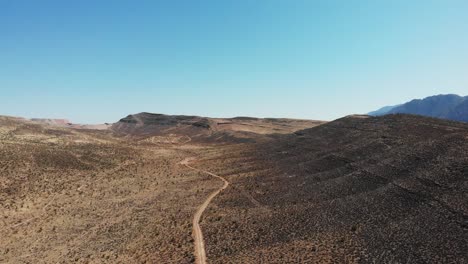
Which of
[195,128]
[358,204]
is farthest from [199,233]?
[195,128]

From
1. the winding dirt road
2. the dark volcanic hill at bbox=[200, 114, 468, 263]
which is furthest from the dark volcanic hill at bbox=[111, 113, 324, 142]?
the winding dirt road

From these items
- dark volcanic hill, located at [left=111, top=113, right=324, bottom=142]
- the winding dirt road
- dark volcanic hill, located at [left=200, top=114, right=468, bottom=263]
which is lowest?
the winding dirt road

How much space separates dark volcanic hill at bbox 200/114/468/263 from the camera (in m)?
26.7

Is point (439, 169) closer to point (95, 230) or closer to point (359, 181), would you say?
point (359, 181)

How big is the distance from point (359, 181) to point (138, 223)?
25863mm

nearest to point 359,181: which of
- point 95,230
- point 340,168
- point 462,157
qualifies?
point 340,168

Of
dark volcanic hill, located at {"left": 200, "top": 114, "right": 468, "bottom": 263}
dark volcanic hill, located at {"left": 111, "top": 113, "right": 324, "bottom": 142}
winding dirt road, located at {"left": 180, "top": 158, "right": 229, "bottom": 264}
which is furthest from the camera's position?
dark volcanic hill, located at {"left": 111, "top": 113, "right": 324, "bottom": 142}

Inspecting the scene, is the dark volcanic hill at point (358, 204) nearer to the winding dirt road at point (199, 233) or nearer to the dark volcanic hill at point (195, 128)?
the winding dirt road at point (199, 233)

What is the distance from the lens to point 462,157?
4141 centimetres

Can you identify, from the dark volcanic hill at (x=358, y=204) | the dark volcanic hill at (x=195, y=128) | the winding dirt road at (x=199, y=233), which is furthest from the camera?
the dark volcanic hill at (x=195, y=128)

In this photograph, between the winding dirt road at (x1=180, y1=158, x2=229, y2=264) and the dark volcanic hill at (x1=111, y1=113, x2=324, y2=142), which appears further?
the dark volcanic hill at (x1=111, y1=113, x2=324, y2=142)

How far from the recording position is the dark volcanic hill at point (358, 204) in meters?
26.7

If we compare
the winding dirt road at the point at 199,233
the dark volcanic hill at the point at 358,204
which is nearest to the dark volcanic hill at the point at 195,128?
the dark volcanic hill at the point at 358,204

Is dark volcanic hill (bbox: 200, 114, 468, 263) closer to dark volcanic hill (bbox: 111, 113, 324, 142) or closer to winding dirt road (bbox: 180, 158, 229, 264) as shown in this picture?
winding dirt road (bbox: 180, 158, 229, 264)
